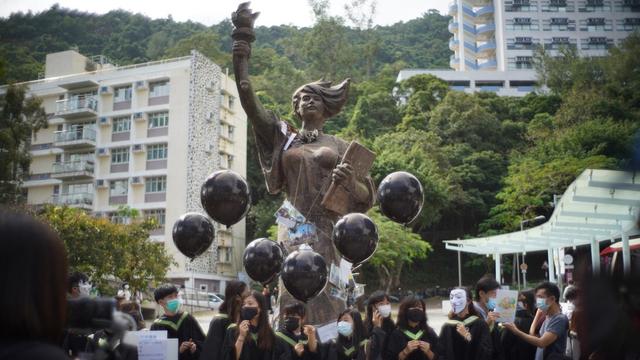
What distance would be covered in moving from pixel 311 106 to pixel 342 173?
39.6 inches

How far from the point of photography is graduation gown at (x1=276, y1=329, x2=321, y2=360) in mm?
5682

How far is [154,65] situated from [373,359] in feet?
125

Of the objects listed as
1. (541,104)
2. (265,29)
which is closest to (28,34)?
(541,104)

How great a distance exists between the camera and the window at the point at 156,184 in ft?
132

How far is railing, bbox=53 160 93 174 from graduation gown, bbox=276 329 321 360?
3979 centimetres

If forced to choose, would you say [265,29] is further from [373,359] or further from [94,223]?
[373,359]

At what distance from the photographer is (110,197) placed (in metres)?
42.1

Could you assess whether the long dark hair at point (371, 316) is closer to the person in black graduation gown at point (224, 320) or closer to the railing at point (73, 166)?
the person in black graduation gown at point (224, 320)


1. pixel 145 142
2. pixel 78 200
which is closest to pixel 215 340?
pixel 145 142

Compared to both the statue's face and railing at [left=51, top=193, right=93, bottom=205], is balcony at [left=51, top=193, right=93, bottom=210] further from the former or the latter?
the statue's face

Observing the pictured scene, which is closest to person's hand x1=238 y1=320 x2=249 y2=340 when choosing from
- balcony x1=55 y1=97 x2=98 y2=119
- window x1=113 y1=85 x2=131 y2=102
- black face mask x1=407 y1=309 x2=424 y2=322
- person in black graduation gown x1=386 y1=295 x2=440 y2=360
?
person in black graduation gown x1=386 y1=295 x2=440 y2=360

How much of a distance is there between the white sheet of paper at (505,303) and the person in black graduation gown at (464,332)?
0.69 feet

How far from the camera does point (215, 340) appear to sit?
6.04 meters

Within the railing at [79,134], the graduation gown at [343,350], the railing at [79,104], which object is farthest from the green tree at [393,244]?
the graduation gown at [343,350]
